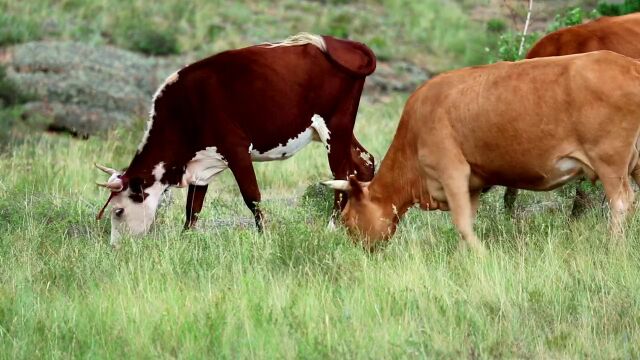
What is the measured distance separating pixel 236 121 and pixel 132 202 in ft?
3.57

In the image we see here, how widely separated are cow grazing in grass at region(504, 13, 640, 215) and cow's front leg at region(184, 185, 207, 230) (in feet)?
9.80

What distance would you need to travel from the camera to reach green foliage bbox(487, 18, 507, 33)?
24.8 meters

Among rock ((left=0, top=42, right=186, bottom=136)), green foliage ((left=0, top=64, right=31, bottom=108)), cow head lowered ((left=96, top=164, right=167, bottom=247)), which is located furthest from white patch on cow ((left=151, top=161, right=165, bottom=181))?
green foliage ((left=0, top=64, right=31, bottom=108))

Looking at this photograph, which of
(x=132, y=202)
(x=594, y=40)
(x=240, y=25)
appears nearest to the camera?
(x=594, y=40)

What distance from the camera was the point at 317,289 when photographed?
8.06 metres

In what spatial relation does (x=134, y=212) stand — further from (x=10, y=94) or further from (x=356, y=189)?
(x=10, y=94)

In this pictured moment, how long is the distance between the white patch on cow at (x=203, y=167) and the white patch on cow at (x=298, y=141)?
30 centimetres

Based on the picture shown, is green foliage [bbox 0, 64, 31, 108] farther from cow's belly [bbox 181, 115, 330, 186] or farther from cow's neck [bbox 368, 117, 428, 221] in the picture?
cow's neck [bbox 368, 117, 428, 221]

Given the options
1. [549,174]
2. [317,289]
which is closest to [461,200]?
[549,174]

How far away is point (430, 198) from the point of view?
9.40 metres

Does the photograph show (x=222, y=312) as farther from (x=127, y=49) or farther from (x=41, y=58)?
(x=127, y=49)

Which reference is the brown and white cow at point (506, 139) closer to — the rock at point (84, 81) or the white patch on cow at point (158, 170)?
the white patch on cow at point (158, 170)

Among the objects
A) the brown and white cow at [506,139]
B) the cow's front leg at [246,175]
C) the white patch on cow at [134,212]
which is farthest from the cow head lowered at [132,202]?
the brown and white cow at [506,139]

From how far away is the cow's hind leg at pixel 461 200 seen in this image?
29.7ft
